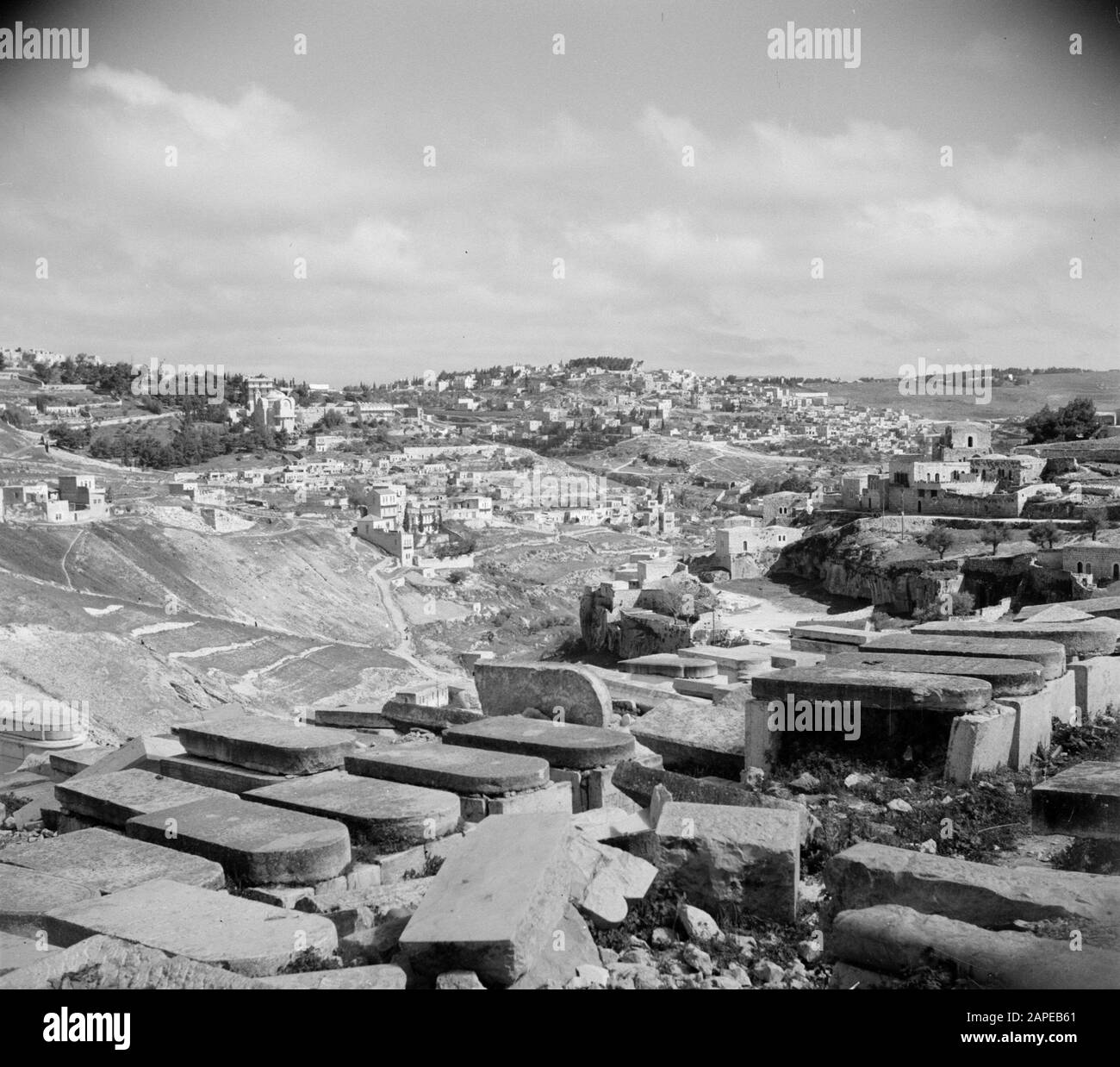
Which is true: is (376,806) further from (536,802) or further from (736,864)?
(736,864)

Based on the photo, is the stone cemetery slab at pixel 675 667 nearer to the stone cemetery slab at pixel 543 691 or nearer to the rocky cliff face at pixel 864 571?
the stone cemetery slab at pixel 543 691

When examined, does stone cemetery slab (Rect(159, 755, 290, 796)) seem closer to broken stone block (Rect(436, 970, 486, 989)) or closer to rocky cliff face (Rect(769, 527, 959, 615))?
broken stone block (Rect(436, 970, 486, 989))

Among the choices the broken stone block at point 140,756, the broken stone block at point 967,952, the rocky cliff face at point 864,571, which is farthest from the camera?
the rocky cliff face at point 864,571

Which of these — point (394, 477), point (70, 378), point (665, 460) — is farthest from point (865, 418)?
point (70, 378)

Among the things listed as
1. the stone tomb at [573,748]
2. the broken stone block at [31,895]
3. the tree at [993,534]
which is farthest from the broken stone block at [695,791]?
the tree at [993,534]

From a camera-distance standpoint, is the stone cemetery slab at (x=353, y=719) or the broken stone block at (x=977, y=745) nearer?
the broken stone block at (x=977, y=745)

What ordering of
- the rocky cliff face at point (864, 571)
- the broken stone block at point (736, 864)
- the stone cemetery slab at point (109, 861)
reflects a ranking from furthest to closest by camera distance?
the rocky cliff face at point (864, 571) < the stone cemetery slab at point (109, 861) < the broken stone block at point (736, 864)

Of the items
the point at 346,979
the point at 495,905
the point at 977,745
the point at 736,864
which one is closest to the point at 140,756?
the point at 346,979
